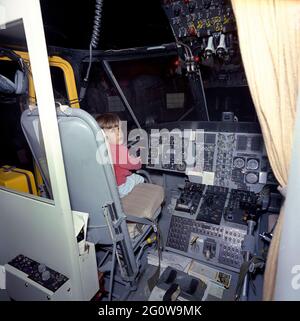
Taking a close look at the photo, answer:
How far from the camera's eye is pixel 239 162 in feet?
6.45

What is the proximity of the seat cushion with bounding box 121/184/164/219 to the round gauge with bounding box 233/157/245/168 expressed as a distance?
0.69 m

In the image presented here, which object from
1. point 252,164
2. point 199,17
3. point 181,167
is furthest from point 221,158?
point 199,17

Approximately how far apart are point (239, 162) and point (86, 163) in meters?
1.33

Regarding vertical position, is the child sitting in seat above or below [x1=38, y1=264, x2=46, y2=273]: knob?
above

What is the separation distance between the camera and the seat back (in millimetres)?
1109

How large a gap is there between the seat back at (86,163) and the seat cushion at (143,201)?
26 centimetres

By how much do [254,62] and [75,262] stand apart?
1.15m

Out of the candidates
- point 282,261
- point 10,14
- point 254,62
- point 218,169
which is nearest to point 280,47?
point 254,62

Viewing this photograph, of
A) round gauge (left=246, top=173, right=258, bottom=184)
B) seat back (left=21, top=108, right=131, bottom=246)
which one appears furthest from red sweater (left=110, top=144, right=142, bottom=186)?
round gauge (left=246, top=173, right=258, bottom=184)

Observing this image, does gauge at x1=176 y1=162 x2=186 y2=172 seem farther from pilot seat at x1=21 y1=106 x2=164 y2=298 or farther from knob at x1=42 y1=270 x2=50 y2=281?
knob at x1=42 y1=270 x2=50 y2=281

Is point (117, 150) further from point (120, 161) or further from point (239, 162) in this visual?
point (239, 162)

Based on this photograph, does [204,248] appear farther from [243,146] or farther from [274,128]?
[274,128]

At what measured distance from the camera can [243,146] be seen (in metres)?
1.95

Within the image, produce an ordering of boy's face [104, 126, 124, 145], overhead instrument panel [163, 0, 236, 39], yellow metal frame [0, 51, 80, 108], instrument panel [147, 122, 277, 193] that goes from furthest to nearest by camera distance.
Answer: yellow metal frame [0, 51, 80, 108] → instrument panel [147, 122, 277, 193] → boy's face [104, 126, 124, 145] → overhead instrument panel [163, 0, 236, 39]
